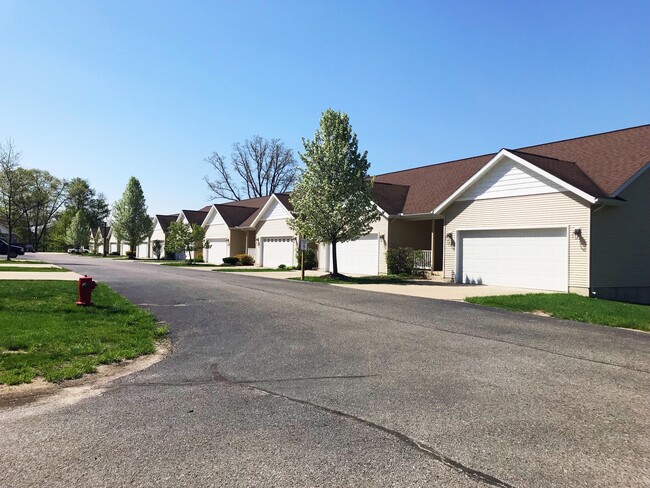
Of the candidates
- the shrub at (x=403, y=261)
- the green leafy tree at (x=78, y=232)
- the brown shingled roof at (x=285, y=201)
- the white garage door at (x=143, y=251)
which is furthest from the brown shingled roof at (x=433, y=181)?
the green leafy tree at (x=78, y=232)

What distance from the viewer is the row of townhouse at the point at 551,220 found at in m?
16.2

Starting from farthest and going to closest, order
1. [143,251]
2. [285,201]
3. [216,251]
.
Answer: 1. [143,251]
2. [216,251]
3. [285,201]

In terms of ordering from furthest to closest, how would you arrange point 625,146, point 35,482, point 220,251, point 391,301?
point 220,251, point 625,146, point 391,301, point 35,482

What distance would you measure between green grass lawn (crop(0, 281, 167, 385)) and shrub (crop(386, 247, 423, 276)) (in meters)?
14.2

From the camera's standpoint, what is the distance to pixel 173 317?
10250 millimetres

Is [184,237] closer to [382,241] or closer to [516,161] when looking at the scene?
[382,241]

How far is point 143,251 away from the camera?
56062 millimetres

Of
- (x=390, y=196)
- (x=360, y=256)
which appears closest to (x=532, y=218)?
(x=390, y=196)

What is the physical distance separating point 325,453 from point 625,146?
65.0ft

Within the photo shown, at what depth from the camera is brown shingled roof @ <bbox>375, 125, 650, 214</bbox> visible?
16953 mm

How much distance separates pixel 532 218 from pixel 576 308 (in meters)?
5.85

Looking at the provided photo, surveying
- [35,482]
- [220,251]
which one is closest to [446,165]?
[220,251]

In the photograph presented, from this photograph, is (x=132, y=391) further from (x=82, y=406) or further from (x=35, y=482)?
(x=35, y=482)

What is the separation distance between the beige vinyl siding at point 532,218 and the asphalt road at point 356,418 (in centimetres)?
829
